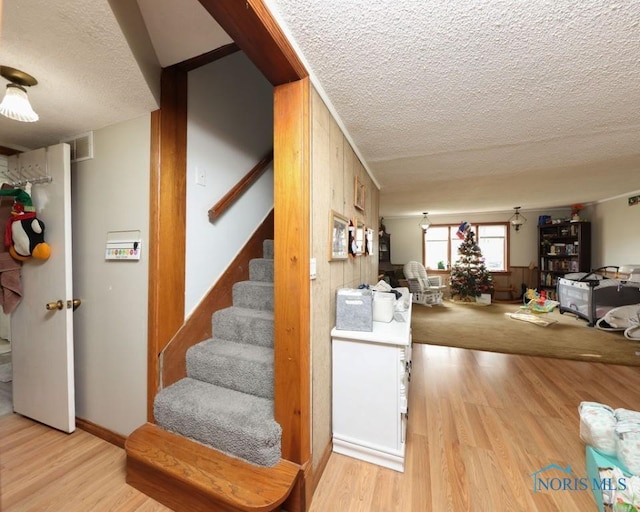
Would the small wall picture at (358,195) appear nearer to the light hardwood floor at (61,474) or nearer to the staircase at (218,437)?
the staircase at (218,437)

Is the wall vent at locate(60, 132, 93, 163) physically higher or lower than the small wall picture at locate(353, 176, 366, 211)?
higher

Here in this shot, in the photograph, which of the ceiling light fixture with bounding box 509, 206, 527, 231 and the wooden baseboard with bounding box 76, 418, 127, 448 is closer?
the wooden baseboard with bounding box 76, 418, 127, 448

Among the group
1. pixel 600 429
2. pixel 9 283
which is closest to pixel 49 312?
pixel 9 283

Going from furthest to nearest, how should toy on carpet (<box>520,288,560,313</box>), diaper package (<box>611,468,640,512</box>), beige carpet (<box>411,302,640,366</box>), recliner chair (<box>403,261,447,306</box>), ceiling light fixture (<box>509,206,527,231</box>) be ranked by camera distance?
ceiling light fixture (<box>509,206,527,231</box>), recliner chair (<box>403,261,447,306</box>), toy on carpet (<box>520,288,560,313</box>), beige carpet (<box>411,302,640,366</box>), diaper package (<box>611,468,640,512</box>)

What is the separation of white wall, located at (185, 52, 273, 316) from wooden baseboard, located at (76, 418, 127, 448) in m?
0.86

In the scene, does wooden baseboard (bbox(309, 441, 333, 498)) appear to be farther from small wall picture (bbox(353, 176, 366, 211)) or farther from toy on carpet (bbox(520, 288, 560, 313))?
toy on carpet (bbox(520, 288, 560, 313))

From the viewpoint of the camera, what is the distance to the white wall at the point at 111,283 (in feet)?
5.00

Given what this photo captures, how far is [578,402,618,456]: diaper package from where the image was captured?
1334mm

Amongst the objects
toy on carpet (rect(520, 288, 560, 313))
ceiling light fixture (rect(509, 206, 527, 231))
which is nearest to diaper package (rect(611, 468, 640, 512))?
toy on carpet (rect(520, 288, 560, 313))

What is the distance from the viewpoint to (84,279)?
1724 millimetres

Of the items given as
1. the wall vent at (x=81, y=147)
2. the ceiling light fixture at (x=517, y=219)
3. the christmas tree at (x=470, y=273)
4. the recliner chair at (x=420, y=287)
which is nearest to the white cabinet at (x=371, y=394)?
the wall vent at (x=81, y=147)

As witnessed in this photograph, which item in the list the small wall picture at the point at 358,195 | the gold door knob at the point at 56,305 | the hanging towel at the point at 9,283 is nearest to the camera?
the gold door knob at the point at 56,305

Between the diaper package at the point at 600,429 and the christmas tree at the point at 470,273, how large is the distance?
4.79m

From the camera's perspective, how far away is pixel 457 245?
673cm
